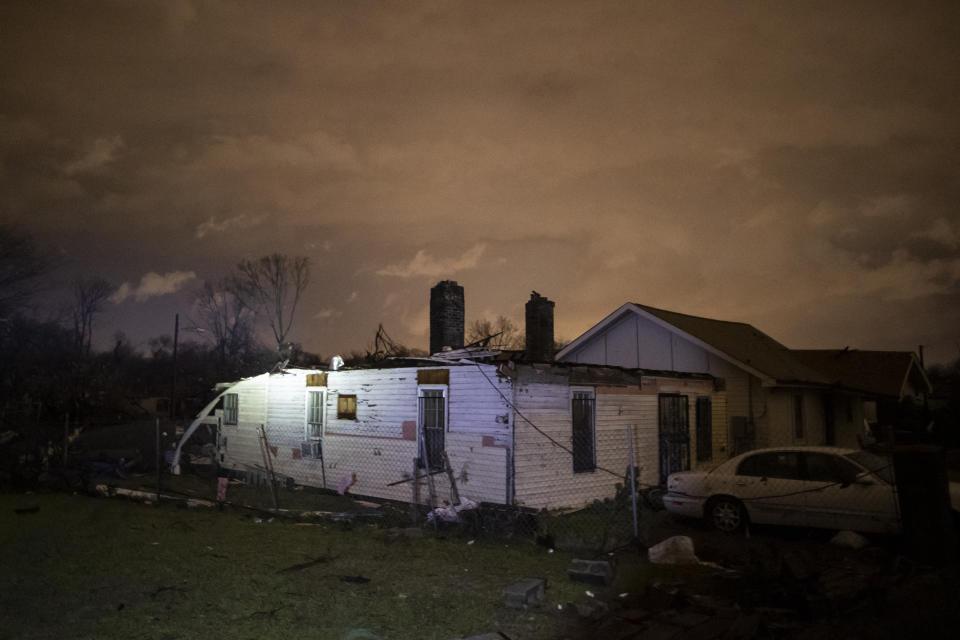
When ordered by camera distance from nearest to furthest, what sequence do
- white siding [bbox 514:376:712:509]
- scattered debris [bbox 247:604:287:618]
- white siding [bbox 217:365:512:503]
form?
scattered debris [bbox 247:604:287:618] → white siding [bbox 514:376:712:509] → white siding [bbox 217:365:512:503]

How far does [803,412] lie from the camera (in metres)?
19.5

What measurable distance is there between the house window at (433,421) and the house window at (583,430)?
2651 mm

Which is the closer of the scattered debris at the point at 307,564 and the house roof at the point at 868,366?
the scattered debris at the point at 307,564

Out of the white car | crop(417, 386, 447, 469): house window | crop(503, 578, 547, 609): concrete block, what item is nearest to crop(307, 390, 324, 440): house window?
crop(417, 386, 447, 469): house window

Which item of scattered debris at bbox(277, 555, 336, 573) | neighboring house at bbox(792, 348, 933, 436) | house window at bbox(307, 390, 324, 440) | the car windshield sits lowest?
scattered debris at bbox(277, 555, 336, 573)

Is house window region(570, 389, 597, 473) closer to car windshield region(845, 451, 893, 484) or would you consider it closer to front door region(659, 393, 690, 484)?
front door region(659, 393, 690, 484)

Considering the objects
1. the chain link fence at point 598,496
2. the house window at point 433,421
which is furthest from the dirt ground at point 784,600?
the house window at point 433,421

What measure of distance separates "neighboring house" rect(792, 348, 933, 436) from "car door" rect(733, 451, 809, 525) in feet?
52.8

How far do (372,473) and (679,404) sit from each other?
772 centimetres

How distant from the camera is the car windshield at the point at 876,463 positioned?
352 inches

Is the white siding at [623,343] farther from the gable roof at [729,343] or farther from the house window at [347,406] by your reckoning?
the house window at [347,406]

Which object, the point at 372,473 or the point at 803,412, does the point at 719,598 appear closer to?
the point at 372,473

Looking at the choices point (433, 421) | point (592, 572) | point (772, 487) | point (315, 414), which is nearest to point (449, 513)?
point (433, 421)

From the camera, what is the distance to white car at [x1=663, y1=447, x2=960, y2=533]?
8.89 meters
